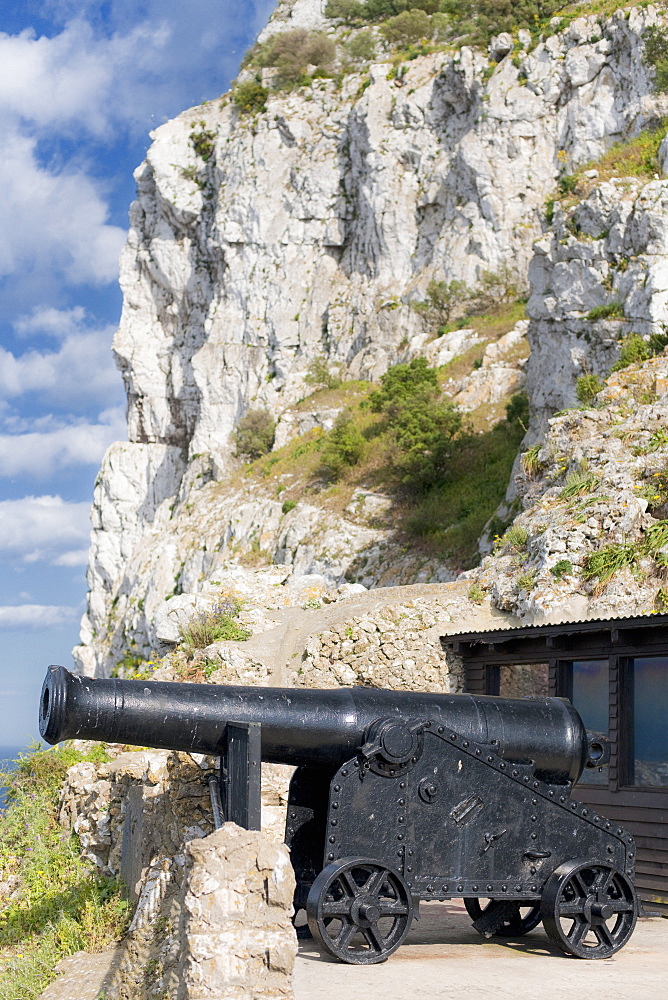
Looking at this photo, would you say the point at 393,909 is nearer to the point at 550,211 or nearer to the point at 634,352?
the point at 634,352

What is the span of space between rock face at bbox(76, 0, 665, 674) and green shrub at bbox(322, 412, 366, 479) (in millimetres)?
2520

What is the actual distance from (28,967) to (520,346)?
34.8m

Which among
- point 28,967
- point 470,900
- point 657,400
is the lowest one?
point 28,967

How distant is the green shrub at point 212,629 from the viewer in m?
17.8

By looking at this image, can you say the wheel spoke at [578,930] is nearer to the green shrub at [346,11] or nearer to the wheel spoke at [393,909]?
the wheel spoke at [393,909]

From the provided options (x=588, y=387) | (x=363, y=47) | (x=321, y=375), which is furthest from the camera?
(x=363, y=47)

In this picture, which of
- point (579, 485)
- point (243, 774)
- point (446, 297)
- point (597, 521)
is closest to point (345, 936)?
point (243, 774)

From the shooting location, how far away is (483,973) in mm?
7059

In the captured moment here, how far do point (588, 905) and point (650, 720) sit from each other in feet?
13.1

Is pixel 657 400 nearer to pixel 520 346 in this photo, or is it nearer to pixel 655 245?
pixel 655 245

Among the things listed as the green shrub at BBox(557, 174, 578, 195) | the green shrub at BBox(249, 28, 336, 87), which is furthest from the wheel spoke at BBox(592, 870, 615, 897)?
the green shrub at BBox(249, 28, 336, 87)

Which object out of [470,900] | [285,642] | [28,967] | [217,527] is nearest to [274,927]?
[470,900]

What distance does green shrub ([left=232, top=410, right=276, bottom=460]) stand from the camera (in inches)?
1903

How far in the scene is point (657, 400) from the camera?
66.1 feet
